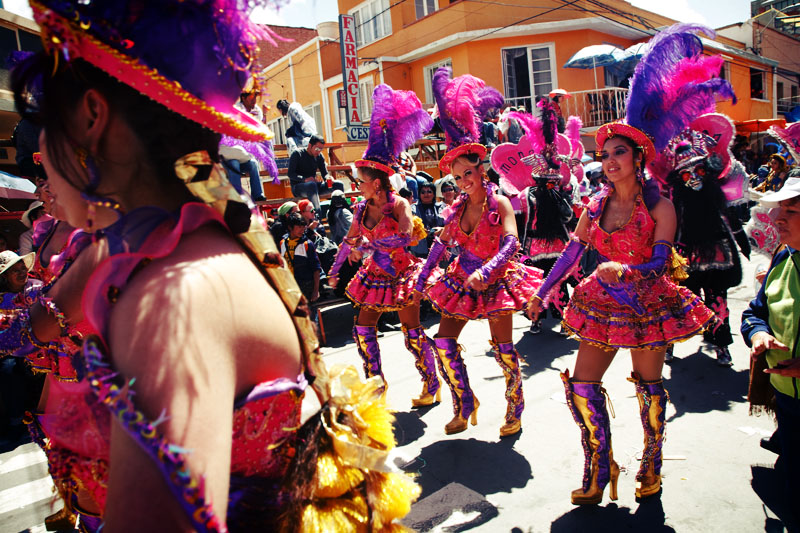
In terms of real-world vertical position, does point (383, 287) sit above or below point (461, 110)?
below

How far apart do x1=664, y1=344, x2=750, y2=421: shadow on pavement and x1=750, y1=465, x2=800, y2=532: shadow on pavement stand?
3.08ft

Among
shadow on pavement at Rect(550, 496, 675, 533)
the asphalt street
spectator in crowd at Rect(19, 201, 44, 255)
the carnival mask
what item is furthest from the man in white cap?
the carnival mask

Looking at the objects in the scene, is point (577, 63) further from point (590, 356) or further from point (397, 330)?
point (590, 356)

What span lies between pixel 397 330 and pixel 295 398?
23.2 feet

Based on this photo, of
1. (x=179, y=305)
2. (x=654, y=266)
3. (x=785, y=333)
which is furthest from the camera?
(x=654, y=266)

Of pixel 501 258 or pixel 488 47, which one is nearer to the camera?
pixel 501 258

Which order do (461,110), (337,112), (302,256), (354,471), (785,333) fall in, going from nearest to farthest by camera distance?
(354,471) < (785,333) < (461,110) < (302,256) < (337,112)

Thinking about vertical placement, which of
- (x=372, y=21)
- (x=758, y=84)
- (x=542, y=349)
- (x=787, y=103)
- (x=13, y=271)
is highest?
(x=372, y=21)

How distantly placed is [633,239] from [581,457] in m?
1.69

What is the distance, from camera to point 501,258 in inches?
156

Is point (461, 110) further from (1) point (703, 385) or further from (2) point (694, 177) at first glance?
(1) point (703, 385)

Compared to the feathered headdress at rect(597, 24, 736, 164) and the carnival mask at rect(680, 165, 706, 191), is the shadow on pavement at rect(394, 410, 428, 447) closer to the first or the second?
the feathered headdress at rect(597, 24, 736, 164)

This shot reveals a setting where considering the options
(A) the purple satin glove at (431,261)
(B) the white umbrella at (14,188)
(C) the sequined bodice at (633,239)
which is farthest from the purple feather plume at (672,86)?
(B) the white umbrella at (14,188)

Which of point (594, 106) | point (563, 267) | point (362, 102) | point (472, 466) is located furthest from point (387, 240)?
point (362, 102)
